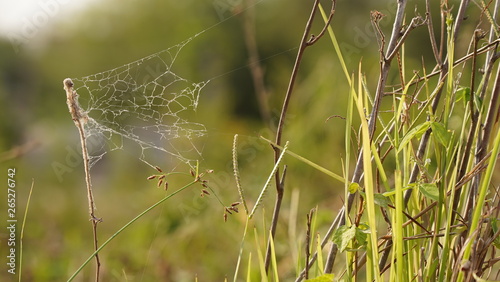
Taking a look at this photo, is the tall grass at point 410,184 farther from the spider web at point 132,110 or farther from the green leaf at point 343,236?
the spider web at point 132,110

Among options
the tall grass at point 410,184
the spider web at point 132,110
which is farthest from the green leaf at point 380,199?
the spider web at point 132,110

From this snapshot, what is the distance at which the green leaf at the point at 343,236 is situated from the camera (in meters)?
0.70

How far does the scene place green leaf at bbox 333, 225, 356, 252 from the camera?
0.70 metres

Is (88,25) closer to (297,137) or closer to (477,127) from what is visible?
(297,137)

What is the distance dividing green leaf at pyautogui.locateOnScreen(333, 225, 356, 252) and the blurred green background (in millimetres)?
117

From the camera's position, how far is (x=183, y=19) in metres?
10.6

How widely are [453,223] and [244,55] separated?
9.38 meters

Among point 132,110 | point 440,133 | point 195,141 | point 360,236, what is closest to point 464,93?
point 440,133

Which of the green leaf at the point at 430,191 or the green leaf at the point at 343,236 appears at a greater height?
the green leaf at the point at 430,191

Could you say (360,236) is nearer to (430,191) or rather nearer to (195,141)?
(430,191)

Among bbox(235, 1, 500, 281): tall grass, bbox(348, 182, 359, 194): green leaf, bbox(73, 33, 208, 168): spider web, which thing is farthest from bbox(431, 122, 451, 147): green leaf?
bbox(73, 33, 208, 168): spider web

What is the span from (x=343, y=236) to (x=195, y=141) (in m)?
3.28

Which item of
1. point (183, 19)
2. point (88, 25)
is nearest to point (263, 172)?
point (183, 19)

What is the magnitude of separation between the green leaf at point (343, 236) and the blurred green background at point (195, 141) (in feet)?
0.38
